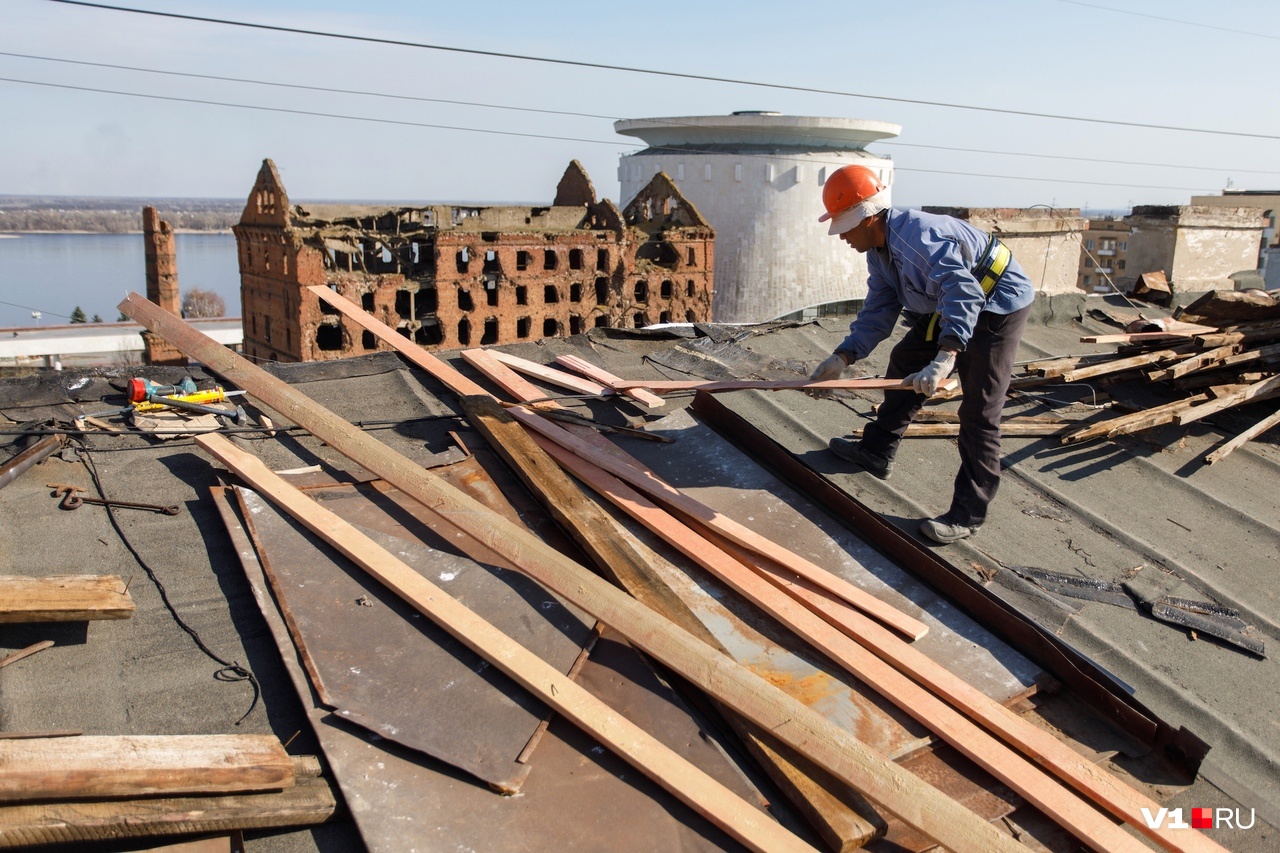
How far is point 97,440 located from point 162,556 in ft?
4.38

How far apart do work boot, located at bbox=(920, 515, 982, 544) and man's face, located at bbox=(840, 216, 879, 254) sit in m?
1.40

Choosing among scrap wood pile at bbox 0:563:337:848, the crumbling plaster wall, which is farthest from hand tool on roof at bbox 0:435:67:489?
the crumbling plaster wall

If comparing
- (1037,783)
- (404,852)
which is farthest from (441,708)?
(1037,783)

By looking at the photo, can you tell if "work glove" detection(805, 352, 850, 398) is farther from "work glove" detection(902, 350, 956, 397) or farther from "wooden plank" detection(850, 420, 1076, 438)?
"work glove" detection(902, 350, 956, 397)

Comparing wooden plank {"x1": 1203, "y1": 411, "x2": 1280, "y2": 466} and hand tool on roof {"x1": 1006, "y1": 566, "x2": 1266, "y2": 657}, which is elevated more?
wooden plank {"x1": 1203, "y1": 411, "x2": 1280, "y2": 466}

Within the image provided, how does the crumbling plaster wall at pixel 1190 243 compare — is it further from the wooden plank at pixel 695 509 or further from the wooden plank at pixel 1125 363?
the wooden plank at pixel 695 509

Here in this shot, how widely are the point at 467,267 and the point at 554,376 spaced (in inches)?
745

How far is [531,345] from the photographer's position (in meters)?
6.32

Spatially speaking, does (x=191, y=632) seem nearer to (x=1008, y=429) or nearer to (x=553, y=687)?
(x=553, y=687)

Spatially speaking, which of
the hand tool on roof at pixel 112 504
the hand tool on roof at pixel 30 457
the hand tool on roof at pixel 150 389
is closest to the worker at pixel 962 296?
the hand tool on roof at pixel 112 504

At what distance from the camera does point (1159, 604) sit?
12.6ft

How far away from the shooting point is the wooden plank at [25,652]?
2650 mm

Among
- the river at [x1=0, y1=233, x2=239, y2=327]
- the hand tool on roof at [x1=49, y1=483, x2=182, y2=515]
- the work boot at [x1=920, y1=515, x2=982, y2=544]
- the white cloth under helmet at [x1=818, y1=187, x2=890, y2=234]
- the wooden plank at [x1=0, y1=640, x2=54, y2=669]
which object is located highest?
the white cloth under helmet at [x1=818, y1=187, x2=890, y2=234]

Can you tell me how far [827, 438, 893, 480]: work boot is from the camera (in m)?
4.72
